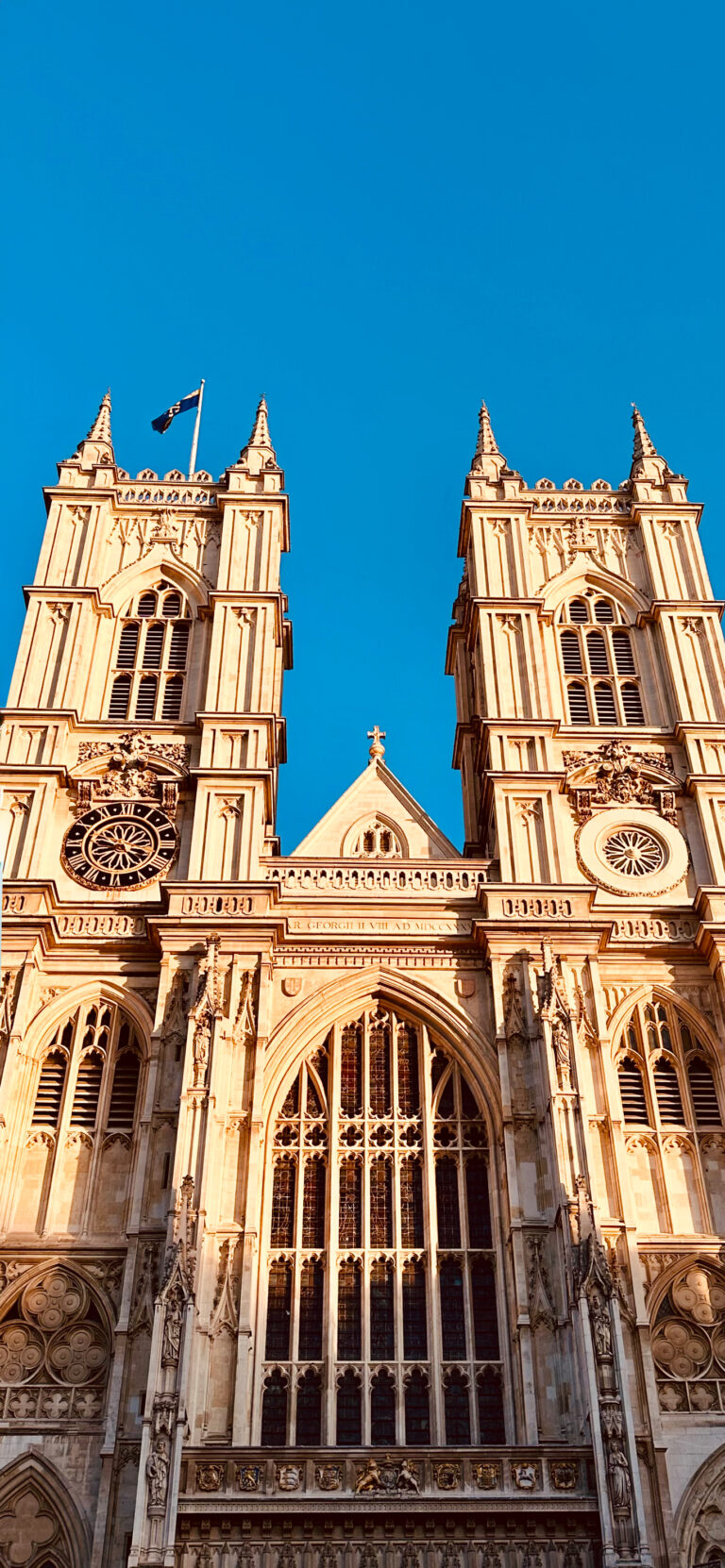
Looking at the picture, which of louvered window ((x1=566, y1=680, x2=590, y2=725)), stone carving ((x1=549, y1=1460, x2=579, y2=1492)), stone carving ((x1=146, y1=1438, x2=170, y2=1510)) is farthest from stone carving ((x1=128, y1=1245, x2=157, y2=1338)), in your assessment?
louvered window ((x1=566, y1=680, x2=590, y2=725))

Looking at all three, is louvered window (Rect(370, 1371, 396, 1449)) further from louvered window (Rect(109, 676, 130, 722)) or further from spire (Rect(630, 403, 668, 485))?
spire (Rect(630, 403, 668, 485))

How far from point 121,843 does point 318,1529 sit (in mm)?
12851

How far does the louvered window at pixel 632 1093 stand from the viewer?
26.2 metres

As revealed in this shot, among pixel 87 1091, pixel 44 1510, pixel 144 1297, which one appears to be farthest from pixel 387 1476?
pixel 87 1091

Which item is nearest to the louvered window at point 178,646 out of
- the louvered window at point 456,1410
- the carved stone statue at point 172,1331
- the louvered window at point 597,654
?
the louvered window at point 597,654

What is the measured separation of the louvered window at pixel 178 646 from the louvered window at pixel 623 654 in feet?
28.7

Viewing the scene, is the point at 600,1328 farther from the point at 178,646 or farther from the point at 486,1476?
the point at 178,646

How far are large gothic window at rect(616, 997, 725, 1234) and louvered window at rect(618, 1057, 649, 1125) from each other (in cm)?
2

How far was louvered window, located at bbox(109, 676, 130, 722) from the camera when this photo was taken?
Result: 32094mm

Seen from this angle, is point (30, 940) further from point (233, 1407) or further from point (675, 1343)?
point (675, 1343)

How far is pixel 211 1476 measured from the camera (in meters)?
20.5

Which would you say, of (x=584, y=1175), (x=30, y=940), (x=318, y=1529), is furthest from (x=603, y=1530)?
(x=30, y=940)

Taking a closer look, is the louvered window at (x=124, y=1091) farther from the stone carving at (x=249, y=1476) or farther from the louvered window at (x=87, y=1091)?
the stone carving at (x=249, y=1476)

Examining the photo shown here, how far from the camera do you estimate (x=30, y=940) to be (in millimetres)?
26797
